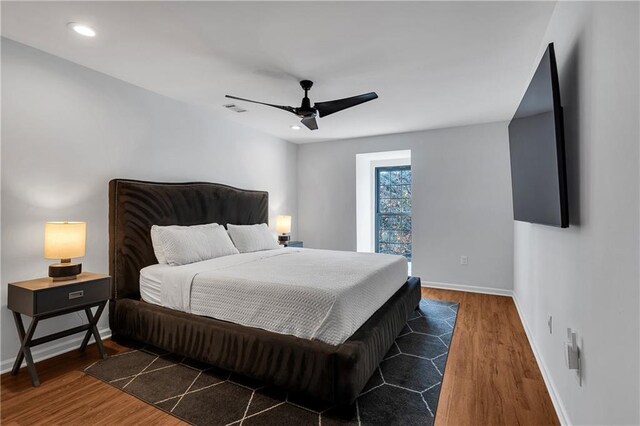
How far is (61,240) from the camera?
95.3 inches

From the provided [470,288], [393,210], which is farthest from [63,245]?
[393,210]

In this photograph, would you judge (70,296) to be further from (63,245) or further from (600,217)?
(600,217)

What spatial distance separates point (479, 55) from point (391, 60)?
0.73 m

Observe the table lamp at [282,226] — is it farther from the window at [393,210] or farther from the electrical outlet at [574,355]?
the electrical outlet at [574,355]

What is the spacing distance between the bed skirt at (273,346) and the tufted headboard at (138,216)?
10.5 inches

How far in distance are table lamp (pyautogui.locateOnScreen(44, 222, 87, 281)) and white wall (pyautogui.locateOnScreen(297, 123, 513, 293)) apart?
399cm

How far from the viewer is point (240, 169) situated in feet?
15.4

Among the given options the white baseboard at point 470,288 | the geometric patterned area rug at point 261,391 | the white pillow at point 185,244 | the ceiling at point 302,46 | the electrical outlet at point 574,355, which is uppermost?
the ceiling at point 302,46

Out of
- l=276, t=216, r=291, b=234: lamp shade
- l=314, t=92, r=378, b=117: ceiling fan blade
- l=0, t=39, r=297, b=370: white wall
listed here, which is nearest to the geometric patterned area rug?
l=0, t=39, r=297, b=370: white wall

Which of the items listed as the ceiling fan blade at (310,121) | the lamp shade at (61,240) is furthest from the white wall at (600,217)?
the lamp shade at (61,240)

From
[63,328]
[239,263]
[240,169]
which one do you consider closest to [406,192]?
[240,169]

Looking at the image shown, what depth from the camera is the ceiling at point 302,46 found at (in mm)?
2059

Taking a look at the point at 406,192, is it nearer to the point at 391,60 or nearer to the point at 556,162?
the point at 391,60

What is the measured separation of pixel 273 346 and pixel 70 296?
1.65 metres
